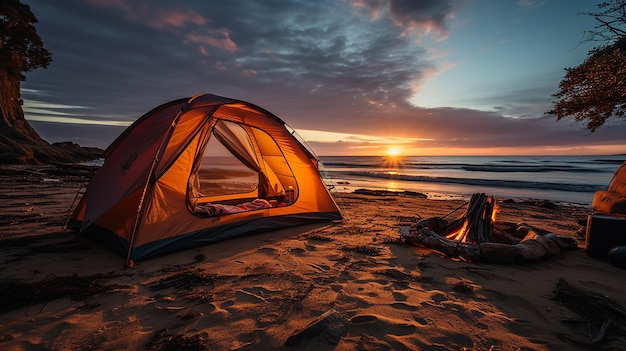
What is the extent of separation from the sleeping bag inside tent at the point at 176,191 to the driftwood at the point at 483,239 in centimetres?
256

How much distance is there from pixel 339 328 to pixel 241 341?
0.88 m

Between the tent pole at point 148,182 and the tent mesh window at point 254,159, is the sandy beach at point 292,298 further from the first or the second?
the tent mesh window at point 254,159

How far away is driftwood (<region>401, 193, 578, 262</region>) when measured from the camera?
13.8ft

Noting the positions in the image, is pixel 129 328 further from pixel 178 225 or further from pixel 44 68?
pixel 44 68

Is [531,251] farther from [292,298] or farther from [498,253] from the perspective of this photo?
[292,298]

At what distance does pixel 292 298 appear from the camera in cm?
312

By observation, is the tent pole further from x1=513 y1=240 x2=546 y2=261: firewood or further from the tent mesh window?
x1=513 y1=240 x2=546 y2=261: firewood

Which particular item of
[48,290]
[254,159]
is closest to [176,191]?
[48,290]

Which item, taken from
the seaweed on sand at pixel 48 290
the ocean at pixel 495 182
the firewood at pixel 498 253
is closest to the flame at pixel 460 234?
the firewood at pixel 498 253

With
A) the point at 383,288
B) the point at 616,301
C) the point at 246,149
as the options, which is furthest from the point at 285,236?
the point at 616,301

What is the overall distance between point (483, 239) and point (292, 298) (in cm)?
365

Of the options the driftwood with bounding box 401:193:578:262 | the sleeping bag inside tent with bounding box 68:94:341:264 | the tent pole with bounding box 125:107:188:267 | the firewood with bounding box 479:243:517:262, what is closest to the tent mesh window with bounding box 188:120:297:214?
the sleeping bag inside tent with bounding box 68:94:341:264

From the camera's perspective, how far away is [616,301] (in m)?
3.02

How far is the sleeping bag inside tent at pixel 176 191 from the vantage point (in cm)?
435
